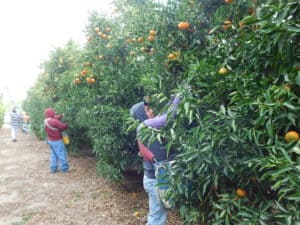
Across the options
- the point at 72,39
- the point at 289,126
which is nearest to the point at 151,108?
the point at 289,126

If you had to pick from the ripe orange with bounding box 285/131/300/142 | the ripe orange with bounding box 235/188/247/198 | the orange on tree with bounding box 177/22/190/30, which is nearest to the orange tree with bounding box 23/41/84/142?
the orange on tree with bounding box 177/22/190/30

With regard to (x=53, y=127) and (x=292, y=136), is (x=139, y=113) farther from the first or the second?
(x=53, y=127)

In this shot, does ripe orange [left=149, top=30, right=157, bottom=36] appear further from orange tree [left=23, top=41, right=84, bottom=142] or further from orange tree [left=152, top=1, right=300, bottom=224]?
orange tree [left=23, top=41, right=84, bottom=142]

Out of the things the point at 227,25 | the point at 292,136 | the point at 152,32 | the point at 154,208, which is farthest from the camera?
the point at 154,208

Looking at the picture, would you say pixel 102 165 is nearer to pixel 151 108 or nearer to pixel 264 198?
pixel 151 108

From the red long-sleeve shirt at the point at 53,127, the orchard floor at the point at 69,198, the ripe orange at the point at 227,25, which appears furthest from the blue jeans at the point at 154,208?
the red long-sleeve shirt at the point at 53,127

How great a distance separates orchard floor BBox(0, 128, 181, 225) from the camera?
5539 mm

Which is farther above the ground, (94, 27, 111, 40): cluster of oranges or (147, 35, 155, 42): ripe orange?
(94, 27, 111, 40): cluster of oranges

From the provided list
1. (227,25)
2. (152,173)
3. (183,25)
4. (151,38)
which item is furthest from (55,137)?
(227,25)

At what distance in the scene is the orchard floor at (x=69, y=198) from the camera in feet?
18.2

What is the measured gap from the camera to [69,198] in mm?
6617

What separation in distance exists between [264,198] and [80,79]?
537 centimetres

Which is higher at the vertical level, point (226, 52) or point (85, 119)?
point (226, 52)

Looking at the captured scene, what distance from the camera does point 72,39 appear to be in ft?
38.7
